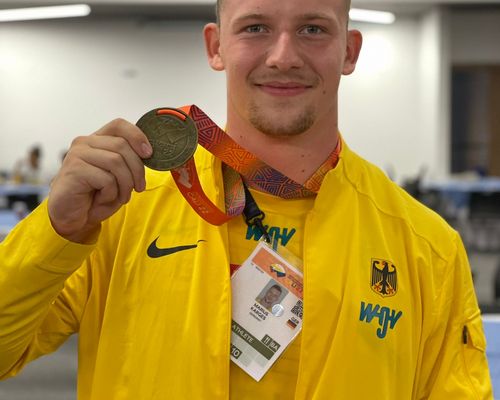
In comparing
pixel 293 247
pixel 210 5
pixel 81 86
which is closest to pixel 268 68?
pixel 293 247

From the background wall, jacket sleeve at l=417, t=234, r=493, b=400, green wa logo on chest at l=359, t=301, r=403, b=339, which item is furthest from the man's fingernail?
the background wall

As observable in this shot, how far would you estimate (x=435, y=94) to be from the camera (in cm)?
1416

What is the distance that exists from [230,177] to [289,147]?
126 millimetres

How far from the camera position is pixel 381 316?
1320 millimetres

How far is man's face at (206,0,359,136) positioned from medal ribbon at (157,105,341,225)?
67mm

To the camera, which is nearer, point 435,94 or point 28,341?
point 28,341

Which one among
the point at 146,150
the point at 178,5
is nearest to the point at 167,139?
the point at 146,150

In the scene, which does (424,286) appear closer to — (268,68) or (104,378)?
(268,68)

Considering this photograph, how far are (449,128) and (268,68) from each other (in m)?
13.9

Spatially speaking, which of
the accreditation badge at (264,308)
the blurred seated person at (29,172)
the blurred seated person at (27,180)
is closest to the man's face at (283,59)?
the accreditation badge at (264,308)

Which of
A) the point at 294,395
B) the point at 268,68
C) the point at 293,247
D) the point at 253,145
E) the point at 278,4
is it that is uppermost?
the point at 278,4

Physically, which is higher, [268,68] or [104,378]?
[268,68]

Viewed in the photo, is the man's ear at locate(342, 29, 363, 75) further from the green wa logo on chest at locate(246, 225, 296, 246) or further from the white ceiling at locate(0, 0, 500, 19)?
the white ceiling at locate(0, 0, 500, 19)

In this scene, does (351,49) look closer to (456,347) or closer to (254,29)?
(254,29)
